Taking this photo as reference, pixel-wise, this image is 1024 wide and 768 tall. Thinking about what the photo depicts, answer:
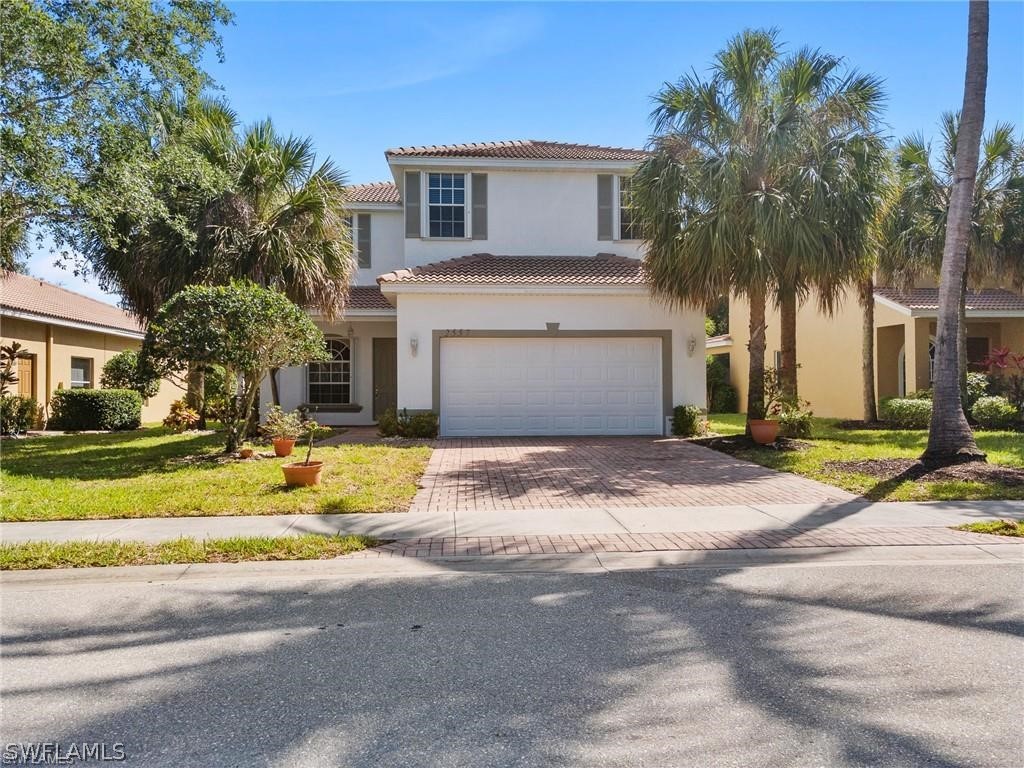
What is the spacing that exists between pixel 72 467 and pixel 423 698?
1037 centimetres

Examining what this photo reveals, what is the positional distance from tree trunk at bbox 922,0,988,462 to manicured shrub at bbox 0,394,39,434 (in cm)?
2017

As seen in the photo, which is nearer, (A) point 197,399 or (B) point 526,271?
(B) point 526,271

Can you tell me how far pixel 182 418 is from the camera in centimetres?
1816

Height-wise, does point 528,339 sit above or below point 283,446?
above

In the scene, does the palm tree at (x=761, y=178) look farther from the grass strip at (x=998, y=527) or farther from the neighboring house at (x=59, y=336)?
the neighboring house at (x=59, y=336)

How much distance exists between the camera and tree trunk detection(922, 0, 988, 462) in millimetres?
10398

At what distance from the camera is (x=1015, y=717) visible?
3428 mm

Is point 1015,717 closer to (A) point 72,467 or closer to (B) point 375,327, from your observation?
(A) point 72,467

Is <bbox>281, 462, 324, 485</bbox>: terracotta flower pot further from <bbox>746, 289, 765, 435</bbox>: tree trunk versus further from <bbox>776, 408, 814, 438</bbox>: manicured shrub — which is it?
<bbox>776, 408, 814, 438</bbox>: manicured shrub

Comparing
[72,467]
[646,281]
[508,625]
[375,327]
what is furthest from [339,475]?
[375,327]

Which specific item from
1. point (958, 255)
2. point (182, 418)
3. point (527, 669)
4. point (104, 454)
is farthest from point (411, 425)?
point (527, 669)

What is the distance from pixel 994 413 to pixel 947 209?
5.21m

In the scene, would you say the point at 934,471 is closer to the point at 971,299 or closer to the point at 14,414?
the point at 971,299

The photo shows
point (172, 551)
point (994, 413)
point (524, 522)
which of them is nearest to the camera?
point (172, 551)
